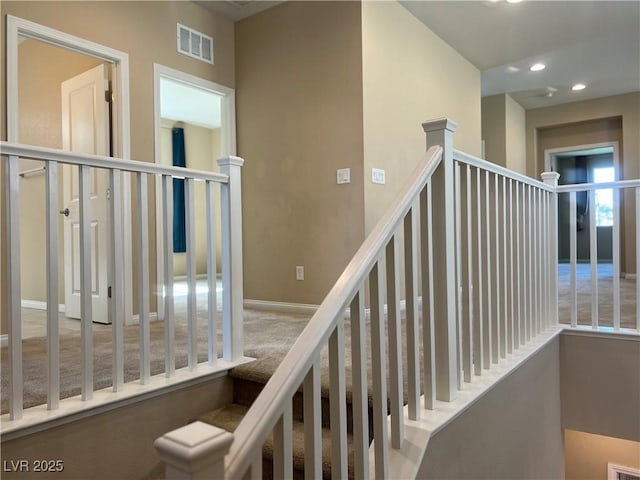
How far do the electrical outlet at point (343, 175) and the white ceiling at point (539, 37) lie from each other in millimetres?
1538

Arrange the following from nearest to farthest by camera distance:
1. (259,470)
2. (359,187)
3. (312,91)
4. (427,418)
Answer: (259,470)
(427,418)
(359,187)
(312,91)

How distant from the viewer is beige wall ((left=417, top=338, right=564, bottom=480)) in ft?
5.42

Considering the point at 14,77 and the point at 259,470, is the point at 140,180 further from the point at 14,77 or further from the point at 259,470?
the point at 14,77

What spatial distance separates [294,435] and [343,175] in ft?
7.62

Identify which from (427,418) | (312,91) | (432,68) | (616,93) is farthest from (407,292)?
(616,93)

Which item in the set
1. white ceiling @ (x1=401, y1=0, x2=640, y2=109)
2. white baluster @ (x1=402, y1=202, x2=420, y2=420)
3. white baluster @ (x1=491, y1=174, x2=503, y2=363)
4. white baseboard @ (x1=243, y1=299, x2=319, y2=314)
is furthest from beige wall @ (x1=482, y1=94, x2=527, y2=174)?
white baluster @ (x1=402, y1=202, x2=420, y2=420)

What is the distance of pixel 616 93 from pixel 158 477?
740 cm

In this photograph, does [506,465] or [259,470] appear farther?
[506,465]

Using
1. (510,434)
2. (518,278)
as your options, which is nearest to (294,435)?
(510,434)

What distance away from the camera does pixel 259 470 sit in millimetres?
957

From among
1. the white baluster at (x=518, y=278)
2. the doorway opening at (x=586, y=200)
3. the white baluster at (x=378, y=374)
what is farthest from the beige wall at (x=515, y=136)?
the white baluster at (x=378, y=374)

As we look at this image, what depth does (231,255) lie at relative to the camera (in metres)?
2.30

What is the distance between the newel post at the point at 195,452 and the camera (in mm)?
796

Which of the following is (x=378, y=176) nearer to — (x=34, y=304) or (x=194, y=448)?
(x=194, y=448)
